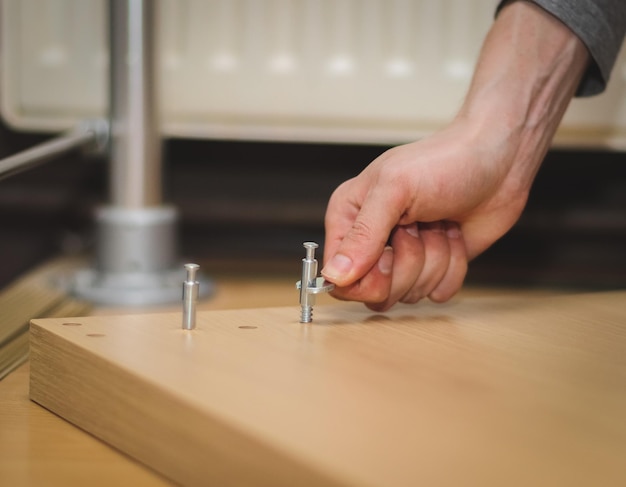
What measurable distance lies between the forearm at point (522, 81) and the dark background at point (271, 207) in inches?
23.1

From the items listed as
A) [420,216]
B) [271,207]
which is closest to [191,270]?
[420,216]

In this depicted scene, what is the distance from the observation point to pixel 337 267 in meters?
0.69

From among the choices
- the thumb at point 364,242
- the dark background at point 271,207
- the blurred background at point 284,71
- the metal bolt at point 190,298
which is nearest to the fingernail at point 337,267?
the thumb at point 364,242

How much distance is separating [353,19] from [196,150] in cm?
38

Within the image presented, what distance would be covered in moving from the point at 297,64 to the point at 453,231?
1.72ft

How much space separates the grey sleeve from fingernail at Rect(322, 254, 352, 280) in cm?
32

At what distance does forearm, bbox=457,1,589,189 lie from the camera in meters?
0.79

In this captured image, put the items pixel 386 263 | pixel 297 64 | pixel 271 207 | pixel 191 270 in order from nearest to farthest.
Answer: pixel 191 270
pixel 386 263
pixel 297 64
pixel 271 207

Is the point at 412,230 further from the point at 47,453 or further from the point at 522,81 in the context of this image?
the point at 47,453

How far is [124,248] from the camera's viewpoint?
1080mm

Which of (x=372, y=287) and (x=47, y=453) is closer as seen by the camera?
(x=47, y=453)

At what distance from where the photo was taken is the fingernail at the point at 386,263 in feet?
2.38

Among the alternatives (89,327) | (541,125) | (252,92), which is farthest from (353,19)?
(89,327)

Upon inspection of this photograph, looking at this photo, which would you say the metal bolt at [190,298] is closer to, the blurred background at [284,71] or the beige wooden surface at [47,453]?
the beige wooden surface at [47,453]
